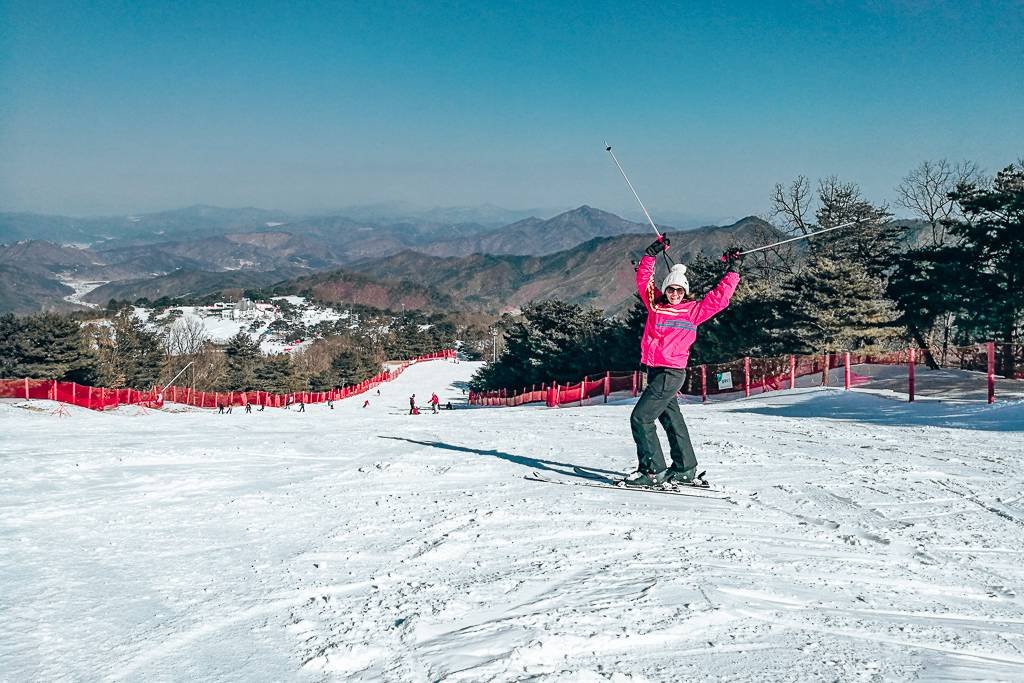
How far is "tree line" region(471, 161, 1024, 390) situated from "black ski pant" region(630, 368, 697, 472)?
16.2 m

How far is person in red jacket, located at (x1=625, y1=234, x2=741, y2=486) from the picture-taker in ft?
20.7

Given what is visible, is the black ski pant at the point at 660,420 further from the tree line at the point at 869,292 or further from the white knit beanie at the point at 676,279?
the tree line at the point at 869,292

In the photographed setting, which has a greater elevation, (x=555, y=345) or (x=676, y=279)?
(x=555, y=345)

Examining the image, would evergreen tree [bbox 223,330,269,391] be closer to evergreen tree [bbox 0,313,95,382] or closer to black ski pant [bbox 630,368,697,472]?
evergreen tree [bbox 0,313,95,382]

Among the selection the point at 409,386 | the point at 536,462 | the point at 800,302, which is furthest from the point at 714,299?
the point at 409,386

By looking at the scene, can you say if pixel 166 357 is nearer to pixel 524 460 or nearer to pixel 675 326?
pixel 524 460

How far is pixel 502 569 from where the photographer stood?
431 cm

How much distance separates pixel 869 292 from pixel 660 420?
3138cm

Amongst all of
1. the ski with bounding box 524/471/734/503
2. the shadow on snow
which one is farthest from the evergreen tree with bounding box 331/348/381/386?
the ski with bounding box 524/471/734/503

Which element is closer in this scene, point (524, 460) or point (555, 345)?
point (524, 460)

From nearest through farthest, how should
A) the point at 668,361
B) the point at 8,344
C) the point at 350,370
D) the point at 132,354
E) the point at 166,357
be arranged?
the point at 668,361, the point at 8,344, the point at 132,354, the point at 166,357, the point at 350,370

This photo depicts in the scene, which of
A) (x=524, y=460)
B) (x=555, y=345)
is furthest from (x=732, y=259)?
(x=555, y=345)

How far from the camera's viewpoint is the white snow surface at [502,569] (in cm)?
312

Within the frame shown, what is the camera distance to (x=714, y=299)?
6.22 metres
